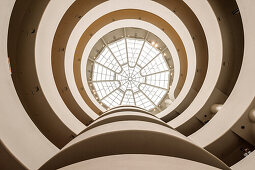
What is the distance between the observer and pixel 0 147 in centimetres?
607

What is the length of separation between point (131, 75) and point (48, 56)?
9548 mm

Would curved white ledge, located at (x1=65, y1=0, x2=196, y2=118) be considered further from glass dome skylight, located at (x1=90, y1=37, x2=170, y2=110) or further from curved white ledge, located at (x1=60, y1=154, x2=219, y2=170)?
curved white ledge, located at (x1=60, y1=154, x2=219, y2=170)

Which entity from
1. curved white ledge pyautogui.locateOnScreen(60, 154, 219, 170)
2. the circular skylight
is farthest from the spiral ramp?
the circular skylight

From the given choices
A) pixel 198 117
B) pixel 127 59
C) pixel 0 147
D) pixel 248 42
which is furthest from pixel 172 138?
pixel 127 59

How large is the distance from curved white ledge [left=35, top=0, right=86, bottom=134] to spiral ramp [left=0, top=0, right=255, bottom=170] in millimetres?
51

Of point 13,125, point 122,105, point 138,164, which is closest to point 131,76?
point 122,105

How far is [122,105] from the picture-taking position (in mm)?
9180

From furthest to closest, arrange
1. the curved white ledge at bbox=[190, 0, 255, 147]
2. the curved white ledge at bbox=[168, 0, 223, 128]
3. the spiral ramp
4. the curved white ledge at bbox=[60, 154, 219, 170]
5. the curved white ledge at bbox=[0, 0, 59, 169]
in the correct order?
the curved white ledge at bbox=[168, 0, 223, 128]
the curved white ledge at bbox=[190, 0, 255, 147]
the curved white ledge at bbox=[0, 0, 59, 169]
the spiral ramp
the curved white ledge at bbox=[60, 154, 219, 170]

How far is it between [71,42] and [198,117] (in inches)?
346

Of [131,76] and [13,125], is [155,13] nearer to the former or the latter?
[131,76]

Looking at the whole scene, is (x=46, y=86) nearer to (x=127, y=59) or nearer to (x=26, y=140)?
(x=26, y=140)

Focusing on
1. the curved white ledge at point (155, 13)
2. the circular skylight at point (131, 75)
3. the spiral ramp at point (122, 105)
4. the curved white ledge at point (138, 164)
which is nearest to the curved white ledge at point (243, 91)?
the spiral ramp at point (122, 105)

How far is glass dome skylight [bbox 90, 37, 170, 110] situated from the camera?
55.9 ft

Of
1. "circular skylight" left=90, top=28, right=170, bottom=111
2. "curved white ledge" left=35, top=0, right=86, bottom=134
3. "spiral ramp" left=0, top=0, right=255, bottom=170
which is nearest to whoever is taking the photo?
"spiral ramp" left=0, top=0, right=255, bottom=170
